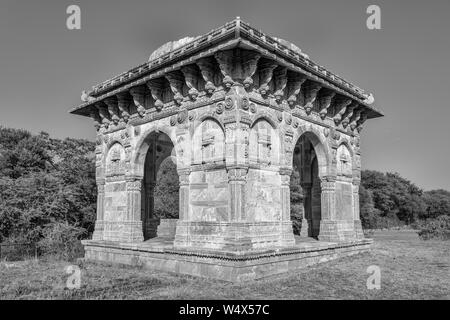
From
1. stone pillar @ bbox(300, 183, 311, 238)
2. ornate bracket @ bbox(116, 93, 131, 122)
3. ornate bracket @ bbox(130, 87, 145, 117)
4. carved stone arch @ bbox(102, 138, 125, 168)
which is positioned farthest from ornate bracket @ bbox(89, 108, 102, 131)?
stone pillar @ bbox(300, 183, 311, 238)

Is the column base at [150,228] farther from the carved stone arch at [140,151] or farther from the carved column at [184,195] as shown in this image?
the carved column at [184,195]

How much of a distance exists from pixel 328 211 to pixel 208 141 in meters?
5.45

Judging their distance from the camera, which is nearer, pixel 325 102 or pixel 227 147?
pixel 227 147

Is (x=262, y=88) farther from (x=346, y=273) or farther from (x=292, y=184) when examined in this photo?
(x=292, y=184)

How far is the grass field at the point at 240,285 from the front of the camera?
323 inches

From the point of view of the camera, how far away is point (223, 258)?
9.45 meters

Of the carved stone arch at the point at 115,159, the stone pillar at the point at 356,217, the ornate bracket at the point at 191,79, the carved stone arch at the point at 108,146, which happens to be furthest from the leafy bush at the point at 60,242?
the stone pillar at the point at 356,217

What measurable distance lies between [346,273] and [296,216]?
572 inches

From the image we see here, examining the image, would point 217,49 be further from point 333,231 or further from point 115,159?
point 333,231

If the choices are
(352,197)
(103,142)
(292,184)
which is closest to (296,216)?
(292,184)

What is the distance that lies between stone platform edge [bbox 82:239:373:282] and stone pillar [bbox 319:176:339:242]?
0.50 m

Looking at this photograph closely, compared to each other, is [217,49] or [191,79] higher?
[217,49]

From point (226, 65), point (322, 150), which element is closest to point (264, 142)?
point (226, 65)
